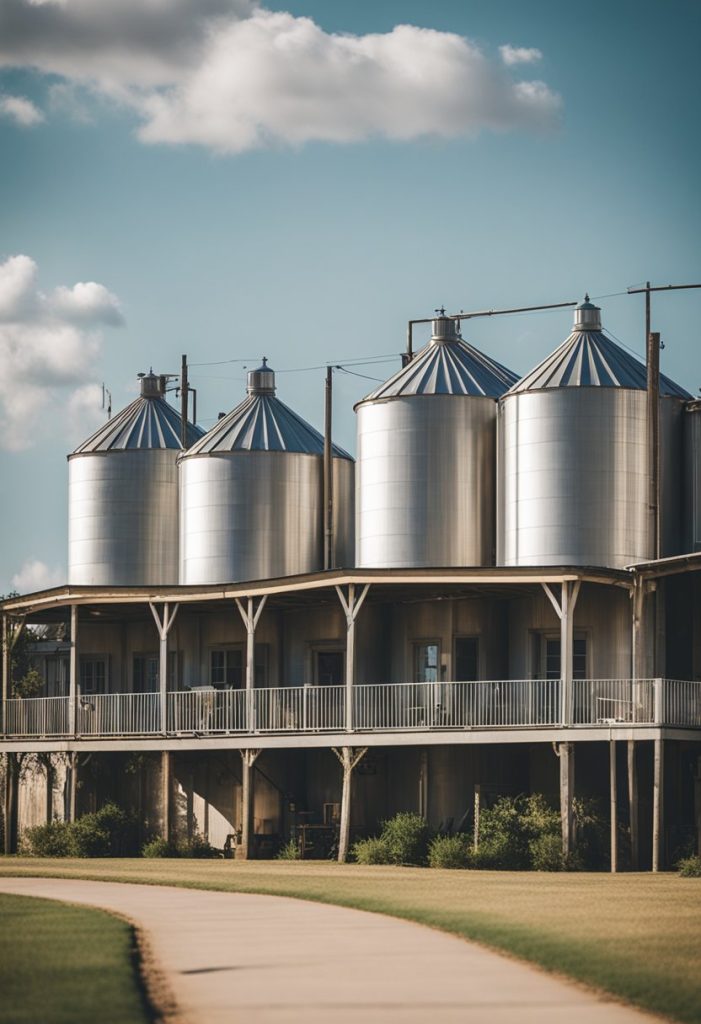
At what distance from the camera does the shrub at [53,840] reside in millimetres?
43906

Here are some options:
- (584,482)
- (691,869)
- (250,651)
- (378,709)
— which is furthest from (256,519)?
(691,869)

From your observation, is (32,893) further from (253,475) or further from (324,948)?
(253,475)

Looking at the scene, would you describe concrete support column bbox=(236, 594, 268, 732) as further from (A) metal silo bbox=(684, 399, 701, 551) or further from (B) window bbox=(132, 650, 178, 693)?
(A) metal silo bbox=(684, 399, 701, 551)

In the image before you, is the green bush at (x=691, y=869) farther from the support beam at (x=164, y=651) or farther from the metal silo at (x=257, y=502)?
the metal silo at (x=257, y=502)

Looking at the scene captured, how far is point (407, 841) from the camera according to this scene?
129 ft

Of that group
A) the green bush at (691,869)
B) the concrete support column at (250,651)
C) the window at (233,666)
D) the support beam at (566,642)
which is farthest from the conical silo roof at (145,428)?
the green bush at (691,869)

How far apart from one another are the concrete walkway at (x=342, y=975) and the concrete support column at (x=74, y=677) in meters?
23.3

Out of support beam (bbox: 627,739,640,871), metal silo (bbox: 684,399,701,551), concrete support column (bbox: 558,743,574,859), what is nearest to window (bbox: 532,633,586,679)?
metal silo (bbox: 684,399,701,551)

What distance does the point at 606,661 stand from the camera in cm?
4212

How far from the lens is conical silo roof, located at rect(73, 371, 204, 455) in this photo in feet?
175

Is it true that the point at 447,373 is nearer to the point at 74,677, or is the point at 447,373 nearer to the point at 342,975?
the point at 74,677

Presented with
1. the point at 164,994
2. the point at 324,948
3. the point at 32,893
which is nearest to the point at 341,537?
the point at 32,893

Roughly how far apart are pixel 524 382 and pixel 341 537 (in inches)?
319

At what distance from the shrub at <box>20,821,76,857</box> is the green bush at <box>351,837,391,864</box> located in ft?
26.4
